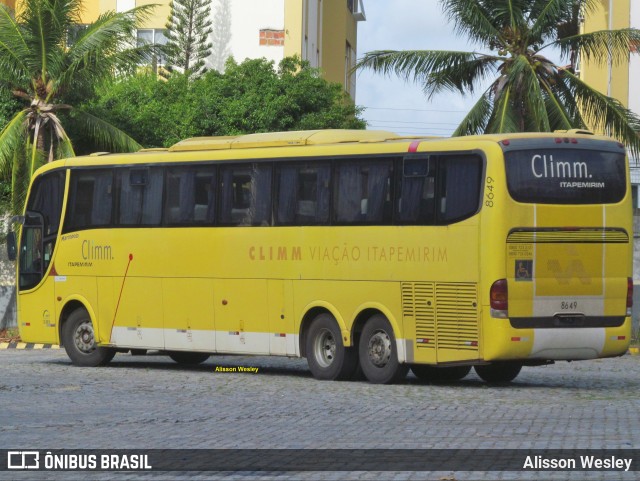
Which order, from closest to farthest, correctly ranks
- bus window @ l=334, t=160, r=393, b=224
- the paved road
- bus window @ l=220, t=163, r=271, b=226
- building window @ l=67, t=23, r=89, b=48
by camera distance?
1. the paved road
2. bus window @ l=334, t=160, r=393, b=224
3. bus window @ l=220, t=163, r=271, b=226
4. building window @ l=67, t=23, r=89, b=48

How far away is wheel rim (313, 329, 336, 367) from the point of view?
22188 millimetres

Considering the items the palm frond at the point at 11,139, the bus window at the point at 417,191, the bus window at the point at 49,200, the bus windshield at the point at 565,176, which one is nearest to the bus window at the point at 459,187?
the bus window at the point at 417,191

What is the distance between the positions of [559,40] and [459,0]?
2.66 m

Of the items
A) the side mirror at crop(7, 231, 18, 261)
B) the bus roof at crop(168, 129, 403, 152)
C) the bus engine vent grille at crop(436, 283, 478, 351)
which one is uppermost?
the bus roof at crop(168, 129, 403, 152)

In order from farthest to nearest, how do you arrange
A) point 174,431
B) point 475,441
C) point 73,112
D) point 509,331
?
1. point 73,112
2. point 509,331
3. point 174,431
4. point 475,441

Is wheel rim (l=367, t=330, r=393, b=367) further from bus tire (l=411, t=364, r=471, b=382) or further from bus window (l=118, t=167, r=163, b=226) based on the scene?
bus window (l=118, t=167, r=163, b=226)

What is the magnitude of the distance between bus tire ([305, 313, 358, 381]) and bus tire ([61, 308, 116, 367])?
192 inches

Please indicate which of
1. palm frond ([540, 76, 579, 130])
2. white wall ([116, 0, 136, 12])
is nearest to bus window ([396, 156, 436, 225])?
palm frond ([540, 76, 579, 130])

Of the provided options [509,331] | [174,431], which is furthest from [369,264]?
[174,431]

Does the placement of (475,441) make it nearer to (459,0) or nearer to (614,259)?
(614,259)

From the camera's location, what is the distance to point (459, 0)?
120 feet

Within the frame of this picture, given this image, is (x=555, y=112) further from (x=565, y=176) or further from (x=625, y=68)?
(x=625, y=68)

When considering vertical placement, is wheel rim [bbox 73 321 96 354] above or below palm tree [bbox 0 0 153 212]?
below

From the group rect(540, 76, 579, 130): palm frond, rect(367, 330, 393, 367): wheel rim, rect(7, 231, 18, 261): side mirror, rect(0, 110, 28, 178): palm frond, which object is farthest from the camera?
rect(540, 76, 579, 130): palm frond
